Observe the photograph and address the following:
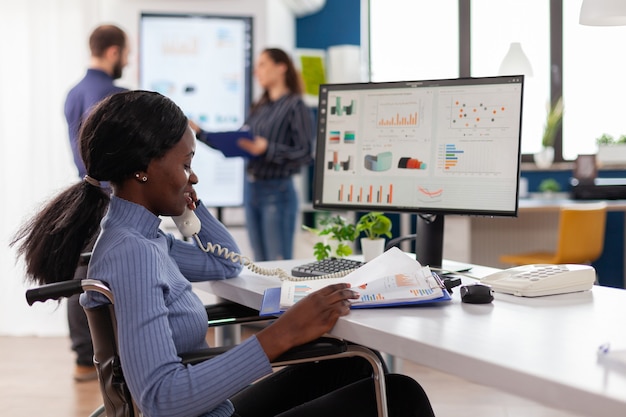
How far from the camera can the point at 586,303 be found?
1.50 meters

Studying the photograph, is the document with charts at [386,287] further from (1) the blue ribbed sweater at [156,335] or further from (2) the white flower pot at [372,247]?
(2) the white flower pot at [372,247]

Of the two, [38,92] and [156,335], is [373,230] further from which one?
[38,92]

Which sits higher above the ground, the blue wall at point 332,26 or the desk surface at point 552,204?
the blue wall at point 332,26

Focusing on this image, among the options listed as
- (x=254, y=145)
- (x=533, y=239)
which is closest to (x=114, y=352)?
(x=254, y=145)

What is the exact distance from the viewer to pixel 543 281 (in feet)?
5.15

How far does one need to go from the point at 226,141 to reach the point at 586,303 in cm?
241

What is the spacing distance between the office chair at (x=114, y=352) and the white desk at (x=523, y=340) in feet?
0.15

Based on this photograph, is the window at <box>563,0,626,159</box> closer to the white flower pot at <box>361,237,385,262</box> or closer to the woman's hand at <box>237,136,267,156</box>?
the woman's hand at <box>237,136,267,156</box>

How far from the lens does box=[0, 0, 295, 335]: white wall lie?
4324 mm

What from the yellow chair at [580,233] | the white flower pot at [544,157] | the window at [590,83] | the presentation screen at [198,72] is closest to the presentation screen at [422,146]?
the presentation screen at [198,72]

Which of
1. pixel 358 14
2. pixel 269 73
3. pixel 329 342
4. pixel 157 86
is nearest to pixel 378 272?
pixel 329 342

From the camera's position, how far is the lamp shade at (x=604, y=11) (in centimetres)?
242

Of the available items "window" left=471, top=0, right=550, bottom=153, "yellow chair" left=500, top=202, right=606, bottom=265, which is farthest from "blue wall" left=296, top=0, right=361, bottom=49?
"yellow chair" left=500, top=202, right=606, bottom=265

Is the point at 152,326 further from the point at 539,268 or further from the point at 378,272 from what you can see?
the point at 539,268
